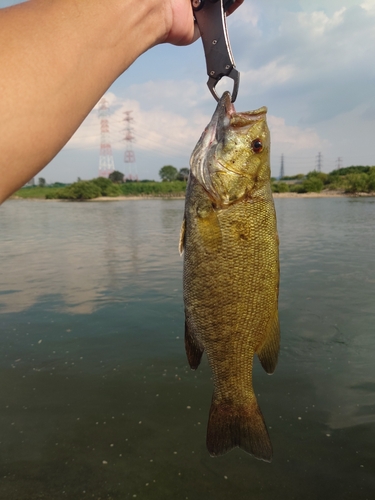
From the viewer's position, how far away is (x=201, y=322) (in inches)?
97.6

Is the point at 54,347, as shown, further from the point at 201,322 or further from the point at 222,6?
the point at 222,6

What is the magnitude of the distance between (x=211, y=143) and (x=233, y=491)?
3.49 metres

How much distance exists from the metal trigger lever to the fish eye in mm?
324

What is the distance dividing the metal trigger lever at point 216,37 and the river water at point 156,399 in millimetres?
3900

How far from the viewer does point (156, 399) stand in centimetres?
553

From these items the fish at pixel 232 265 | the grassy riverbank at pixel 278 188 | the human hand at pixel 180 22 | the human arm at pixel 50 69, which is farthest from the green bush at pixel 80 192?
the human arm at pixel 50 69

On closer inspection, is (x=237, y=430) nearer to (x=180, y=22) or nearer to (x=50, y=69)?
(x=50, y=69)

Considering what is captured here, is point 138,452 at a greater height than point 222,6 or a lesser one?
lesser

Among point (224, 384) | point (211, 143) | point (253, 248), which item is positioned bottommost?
point (224, 384)

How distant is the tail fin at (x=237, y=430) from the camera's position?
2.48 m

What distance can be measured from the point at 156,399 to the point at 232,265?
3.84 meters

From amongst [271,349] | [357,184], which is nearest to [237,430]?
[271,349]

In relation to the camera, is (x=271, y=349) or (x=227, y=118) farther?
(x=271, y=349)

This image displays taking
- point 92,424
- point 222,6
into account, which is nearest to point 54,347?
point 92,424
